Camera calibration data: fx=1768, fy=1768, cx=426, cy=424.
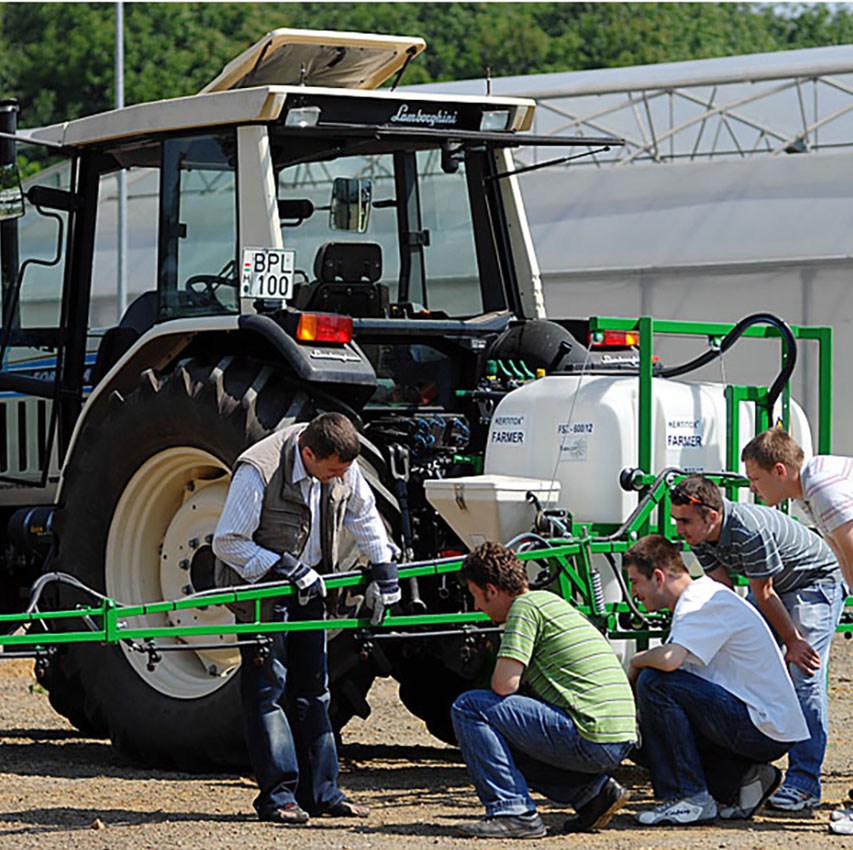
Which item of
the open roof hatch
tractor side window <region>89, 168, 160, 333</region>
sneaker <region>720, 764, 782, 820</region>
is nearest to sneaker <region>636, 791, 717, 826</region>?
sneaker <region>720, 764, 782, 820</region>

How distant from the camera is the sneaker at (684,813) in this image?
591 centimetres

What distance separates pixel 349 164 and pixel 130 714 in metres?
2.59

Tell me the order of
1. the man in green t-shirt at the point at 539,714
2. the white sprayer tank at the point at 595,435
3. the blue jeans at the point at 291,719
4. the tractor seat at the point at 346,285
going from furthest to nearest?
the tractor seat at the point at 346,285, the white sprayer tank at the point at 595,435, the blue jeans at the point at 291,719, the man in green t-shirt at the point at 539,714

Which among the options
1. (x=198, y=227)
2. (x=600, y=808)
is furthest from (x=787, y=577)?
(x=198, y=227)

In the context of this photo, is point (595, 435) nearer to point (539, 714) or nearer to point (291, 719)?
point (539, 714)

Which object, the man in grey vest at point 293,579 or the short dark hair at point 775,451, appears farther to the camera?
the short dark hair at point 775,451

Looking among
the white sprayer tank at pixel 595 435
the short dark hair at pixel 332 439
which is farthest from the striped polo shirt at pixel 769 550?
the short dark hair at pixel 332 439

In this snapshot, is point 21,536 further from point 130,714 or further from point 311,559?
point 311,559

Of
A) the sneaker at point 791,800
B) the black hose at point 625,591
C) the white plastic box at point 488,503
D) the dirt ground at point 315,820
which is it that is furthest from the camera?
the white plastic box at point 488,503

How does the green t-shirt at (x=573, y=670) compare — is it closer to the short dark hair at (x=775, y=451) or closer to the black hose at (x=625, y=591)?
the black hose at (x=625, y=591)

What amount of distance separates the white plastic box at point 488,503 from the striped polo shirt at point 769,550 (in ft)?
2.10

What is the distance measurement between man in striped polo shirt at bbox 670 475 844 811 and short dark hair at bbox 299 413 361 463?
1147 mm

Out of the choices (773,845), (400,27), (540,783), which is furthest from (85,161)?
(400,27)

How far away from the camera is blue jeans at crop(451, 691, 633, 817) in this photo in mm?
5734
